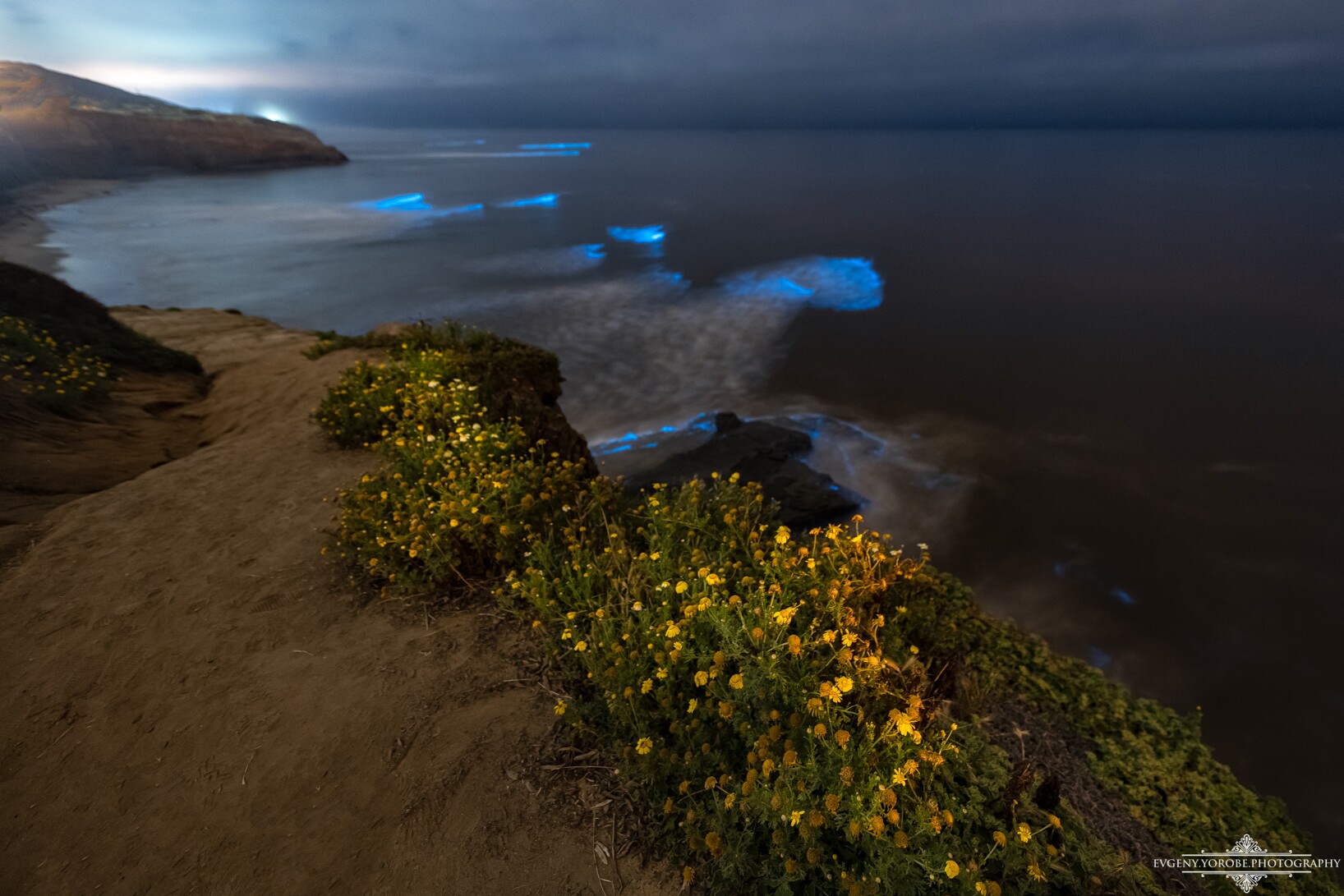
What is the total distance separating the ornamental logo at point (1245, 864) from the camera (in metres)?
3.83

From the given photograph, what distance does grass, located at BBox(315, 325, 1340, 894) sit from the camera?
2334mm

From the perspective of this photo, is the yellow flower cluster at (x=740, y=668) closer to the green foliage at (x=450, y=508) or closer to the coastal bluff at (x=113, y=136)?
the green foliage at (x=450, y=508)

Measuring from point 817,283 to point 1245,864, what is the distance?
32.9 metres

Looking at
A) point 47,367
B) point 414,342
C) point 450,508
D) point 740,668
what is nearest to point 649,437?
point 414,342

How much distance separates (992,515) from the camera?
14.2 metres

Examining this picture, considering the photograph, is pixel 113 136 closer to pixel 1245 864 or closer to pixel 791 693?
pixel 791 693

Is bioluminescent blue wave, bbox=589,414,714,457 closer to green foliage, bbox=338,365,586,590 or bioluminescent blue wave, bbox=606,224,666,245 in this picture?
green foliage, bbox=338,365,586,590

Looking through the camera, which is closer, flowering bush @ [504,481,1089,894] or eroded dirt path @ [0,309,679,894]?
flowering bush @ [504,481,1089,894]

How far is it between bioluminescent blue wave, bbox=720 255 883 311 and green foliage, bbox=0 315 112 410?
26453 millimetres

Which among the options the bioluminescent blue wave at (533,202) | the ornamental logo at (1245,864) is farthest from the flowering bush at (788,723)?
the bioluminescent blue wave at (533,202)

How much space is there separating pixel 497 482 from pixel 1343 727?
13.3 metres

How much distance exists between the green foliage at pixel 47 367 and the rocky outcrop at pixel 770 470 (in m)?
8.58

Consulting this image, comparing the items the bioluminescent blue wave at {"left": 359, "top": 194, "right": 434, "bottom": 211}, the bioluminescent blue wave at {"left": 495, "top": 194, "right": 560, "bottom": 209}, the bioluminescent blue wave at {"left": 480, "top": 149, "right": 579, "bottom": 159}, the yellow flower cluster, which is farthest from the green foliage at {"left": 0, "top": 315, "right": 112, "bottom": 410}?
the bioluminescent blue wave at {"left": 480, "top": 149, "right": 579, "bottom": 159}

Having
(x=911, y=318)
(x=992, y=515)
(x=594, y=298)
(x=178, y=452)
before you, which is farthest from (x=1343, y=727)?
(x=594, y=298)
